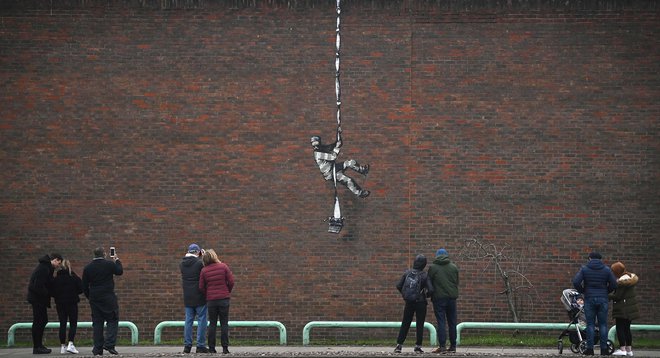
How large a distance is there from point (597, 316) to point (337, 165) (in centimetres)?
598

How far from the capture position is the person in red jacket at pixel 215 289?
15.6 metres

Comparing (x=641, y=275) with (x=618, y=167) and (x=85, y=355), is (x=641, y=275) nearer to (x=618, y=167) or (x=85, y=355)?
(x=618, y=167)

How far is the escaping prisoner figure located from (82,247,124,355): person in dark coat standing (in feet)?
16.7

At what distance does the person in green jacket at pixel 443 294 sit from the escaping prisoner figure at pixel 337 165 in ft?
13.0

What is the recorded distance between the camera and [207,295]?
51.3ft

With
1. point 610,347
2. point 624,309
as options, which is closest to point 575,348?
point 610,347

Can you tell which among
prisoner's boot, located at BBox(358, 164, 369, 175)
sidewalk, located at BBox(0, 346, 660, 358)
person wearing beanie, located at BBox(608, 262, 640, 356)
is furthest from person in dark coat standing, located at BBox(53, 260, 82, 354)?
person wearing beanie, located at BBox(608, 262, 640, 356)

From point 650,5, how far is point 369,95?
531 centimetres

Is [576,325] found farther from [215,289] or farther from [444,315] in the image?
[215,289]

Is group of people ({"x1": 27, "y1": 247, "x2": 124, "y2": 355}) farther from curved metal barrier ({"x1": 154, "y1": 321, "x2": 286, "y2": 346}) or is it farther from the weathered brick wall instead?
the weathered brick wall

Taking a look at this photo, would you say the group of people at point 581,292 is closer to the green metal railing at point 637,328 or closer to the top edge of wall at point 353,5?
the green metal railing at point 637,328

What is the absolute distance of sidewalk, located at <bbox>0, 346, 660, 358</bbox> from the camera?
599 inches

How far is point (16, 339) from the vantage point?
1961 centimetres

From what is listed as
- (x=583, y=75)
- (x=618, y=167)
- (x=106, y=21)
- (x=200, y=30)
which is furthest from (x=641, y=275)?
(x=106, y=21)
